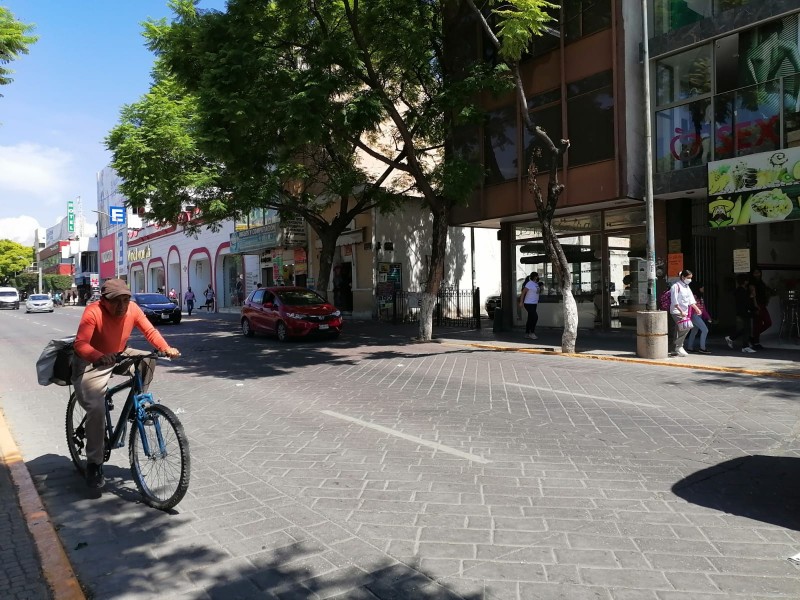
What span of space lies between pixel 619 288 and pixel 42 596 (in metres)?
15.3

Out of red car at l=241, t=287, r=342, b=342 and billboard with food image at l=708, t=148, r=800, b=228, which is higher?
billboard with food image at l=708, t=148, r=800, b=228

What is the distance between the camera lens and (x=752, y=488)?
15.2 ft

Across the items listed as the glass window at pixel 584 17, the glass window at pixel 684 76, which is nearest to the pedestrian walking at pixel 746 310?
the glass window at pixel 684 76

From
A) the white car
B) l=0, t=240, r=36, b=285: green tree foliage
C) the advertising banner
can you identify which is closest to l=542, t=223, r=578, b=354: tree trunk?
the white car

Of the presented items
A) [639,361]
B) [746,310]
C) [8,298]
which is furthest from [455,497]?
[8,298]

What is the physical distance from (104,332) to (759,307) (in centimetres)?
1340

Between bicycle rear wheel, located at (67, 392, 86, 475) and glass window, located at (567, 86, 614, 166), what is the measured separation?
13.0m

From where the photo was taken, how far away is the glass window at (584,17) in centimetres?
1448

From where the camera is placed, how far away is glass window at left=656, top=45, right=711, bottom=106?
44.2 feet

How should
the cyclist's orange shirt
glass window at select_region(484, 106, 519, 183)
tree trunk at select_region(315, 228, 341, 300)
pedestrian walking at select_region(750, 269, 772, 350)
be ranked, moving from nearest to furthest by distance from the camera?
the cyclist's orange shirt → pedestrian walking at select_region(750, 269, 772, 350) → glass window at select_region(484, 106, 519, 183) → tree trunk at select_region(315, 228, 341, 300)

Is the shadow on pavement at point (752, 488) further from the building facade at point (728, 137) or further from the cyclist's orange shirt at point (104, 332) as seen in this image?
the building facade at point (728, 137)

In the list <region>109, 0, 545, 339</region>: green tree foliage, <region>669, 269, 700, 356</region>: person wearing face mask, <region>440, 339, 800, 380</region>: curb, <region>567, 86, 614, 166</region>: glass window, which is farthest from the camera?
<region>567, 86, 614, 166</region>: glass window

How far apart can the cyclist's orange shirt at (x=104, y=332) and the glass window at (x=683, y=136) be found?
1302cm

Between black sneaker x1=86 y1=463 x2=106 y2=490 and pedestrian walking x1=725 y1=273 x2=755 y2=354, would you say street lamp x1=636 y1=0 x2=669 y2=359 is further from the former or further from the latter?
black sneaker x1=86 y1=463 x2=106 y2=490
